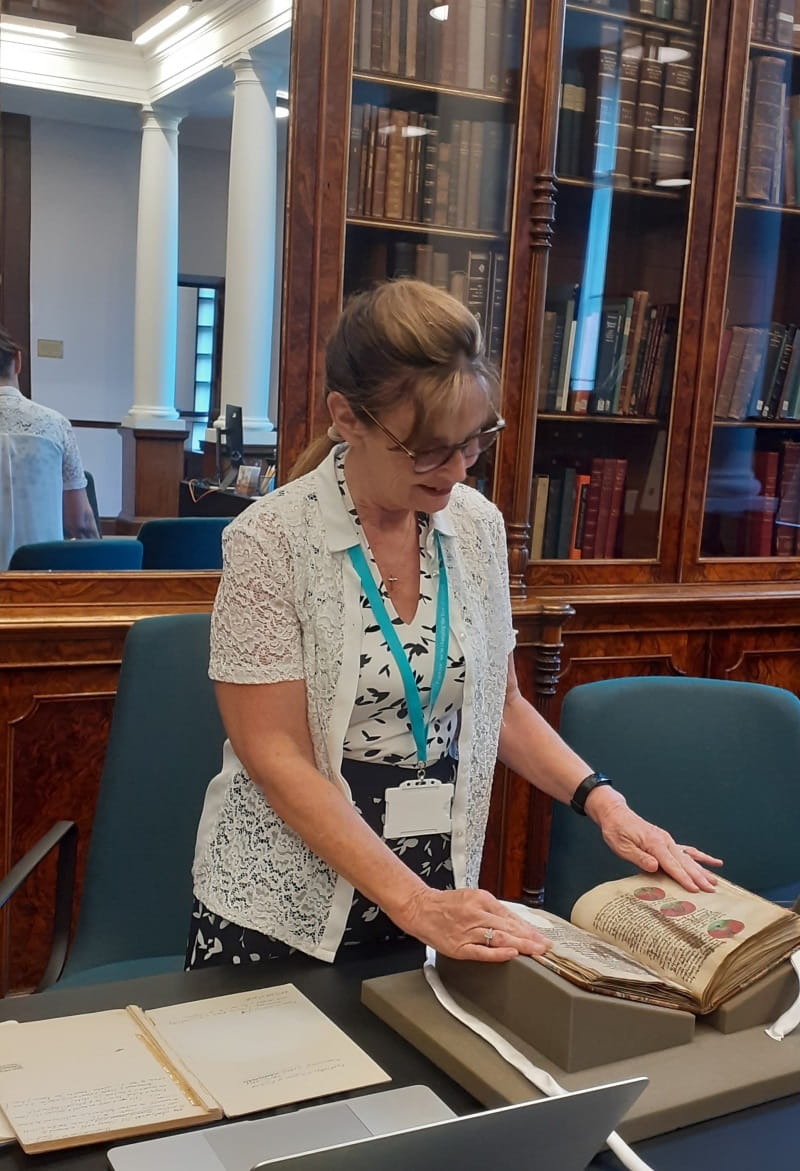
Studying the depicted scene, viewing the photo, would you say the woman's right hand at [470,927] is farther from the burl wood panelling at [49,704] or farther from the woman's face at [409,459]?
A: the burl wood panelling at [49,704]

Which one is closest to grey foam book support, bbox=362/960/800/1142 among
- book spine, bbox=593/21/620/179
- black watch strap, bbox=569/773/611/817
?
black watch strap, bbox=569/773/611/817

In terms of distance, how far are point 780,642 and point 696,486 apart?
0.50m

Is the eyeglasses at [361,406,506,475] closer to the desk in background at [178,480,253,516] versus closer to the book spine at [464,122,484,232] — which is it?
the desk in background at [178,480,253,516]

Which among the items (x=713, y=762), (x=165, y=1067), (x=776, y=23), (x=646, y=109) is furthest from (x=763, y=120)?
(x=165, y=1067)

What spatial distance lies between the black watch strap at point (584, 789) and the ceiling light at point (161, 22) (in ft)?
5.53

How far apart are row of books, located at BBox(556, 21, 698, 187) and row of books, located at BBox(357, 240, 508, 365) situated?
0.32 meters

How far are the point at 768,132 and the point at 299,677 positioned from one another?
2.42 meters

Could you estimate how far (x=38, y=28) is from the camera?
2303 millimetres

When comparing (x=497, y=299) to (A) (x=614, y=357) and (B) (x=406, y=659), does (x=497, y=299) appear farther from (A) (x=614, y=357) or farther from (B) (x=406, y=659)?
(B) (x=406, y=659)

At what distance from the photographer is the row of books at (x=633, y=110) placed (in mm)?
2965

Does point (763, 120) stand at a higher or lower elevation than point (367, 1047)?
higher

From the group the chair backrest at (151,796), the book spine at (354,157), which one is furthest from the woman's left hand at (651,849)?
the book spine at (354,157)

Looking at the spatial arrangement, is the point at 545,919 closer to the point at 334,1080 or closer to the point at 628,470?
the point at 334,1080

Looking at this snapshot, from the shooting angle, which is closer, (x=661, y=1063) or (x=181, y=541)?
(x=661, y=1063)
